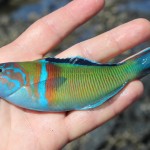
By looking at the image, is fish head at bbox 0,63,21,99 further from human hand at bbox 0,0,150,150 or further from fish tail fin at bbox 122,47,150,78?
fish tail fin at bbox 122,47,150,78

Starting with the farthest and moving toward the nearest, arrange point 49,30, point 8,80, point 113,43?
1. point 49,30
2. point 113,43
3. point 8,80

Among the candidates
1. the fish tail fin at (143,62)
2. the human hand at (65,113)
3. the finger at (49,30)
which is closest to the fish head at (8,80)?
the human hand at (65,113)

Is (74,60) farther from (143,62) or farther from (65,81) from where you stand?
(143,62)

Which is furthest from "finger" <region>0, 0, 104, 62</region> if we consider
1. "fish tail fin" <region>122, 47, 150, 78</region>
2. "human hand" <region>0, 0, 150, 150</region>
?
"fish tail fin" <region>122, 47, 150, 78</region>

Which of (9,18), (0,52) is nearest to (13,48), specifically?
Answer: (0,52)

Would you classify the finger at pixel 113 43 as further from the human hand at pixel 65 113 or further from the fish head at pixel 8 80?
the fish head at pixel 8 80

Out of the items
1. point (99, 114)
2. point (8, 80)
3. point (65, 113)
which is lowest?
point (99, 114)

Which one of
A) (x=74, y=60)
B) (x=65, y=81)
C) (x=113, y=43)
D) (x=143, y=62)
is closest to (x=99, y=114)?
(x=65, y=81)

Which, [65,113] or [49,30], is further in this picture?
[49,30]

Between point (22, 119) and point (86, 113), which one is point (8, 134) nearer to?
point (22, 119)
